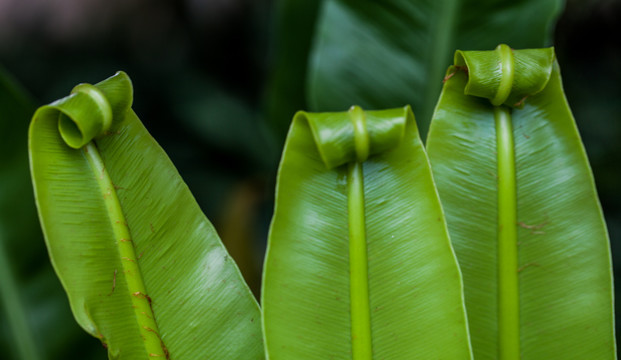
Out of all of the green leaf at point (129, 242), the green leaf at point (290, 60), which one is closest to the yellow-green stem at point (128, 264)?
the green leaf at point (129, 242)

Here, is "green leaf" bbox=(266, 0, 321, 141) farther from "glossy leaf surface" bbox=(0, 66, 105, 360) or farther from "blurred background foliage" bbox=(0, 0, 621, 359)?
"glossy leaf surface" bbox=(0, 66, 105, 360)

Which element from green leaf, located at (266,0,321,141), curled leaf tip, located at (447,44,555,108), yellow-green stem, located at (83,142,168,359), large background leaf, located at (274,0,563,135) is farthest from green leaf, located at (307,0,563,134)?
yellow-green stem, located at (83,142,168,359)

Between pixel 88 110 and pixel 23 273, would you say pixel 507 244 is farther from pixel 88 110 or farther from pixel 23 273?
pixel 23 273

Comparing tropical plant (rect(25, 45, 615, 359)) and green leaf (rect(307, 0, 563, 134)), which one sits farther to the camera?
green leaf (rect(307, 0, 563, 134))

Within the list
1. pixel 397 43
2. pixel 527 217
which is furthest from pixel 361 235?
pixel 397 43

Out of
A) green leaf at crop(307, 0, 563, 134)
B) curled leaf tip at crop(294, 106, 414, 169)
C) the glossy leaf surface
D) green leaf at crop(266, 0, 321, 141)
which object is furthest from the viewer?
green leaf at crop(266, 0, 321, 141)

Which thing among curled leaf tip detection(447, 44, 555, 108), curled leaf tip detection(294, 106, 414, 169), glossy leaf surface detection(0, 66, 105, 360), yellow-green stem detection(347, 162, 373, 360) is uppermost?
curled leaf tip detection(447, 44, 555, 108)

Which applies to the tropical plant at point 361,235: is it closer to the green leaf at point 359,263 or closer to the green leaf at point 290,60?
the green leaf at point 359,263
